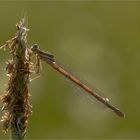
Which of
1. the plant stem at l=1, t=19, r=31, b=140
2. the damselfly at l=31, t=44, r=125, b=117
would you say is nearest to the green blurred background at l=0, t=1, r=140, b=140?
the damselfly at l=31, t=44, r=125, b=117

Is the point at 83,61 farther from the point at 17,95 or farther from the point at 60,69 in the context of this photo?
the point at 17,95

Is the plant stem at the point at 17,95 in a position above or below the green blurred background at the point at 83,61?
below

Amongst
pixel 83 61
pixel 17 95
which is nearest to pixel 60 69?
pixel 17 95

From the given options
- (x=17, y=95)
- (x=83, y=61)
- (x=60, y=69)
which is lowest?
(x=17, y=95)

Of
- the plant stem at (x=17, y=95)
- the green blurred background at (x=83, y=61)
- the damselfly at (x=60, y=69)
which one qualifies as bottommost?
the plant stem at (x=17, y=95)

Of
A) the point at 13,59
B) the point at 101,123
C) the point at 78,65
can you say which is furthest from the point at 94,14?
the point at 13,59

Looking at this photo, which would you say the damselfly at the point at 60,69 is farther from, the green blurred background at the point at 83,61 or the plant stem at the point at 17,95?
the green blurred background at the point at 83,61

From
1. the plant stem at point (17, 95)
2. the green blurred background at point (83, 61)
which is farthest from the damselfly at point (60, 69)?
the green blurred background at point (83, 61)

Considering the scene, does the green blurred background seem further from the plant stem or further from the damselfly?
the plant stem
